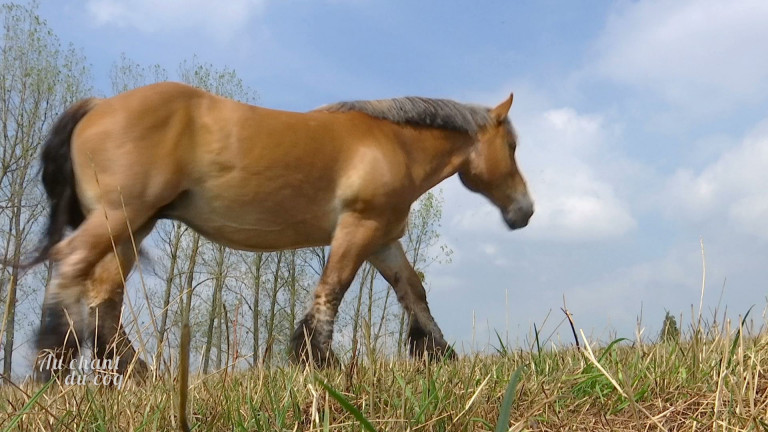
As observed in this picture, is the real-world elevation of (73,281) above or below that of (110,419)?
above

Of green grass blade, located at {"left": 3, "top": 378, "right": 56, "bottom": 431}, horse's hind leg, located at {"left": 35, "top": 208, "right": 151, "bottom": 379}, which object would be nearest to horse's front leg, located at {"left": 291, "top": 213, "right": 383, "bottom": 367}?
horse's hind leg, located at {"left": 35, "top": 208, "right": 151, "bottom": 379}

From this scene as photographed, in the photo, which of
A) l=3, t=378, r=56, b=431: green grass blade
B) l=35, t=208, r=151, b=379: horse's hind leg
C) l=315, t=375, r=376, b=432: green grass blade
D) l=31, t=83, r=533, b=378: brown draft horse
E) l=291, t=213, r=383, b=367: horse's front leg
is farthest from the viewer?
l=291, t=213, r=383, b=367: horse's front leg

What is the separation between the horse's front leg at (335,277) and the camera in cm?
351

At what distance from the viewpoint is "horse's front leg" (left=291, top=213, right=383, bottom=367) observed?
351cm

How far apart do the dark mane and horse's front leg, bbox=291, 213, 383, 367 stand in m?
0.83

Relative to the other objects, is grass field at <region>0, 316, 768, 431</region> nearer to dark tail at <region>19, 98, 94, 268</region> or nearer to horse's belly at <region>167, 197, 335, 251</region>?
horse's belly at <region>167, 197, 335, 251</region>

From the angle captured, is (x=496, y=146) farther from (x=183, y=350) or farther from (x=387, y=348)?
(x=183, y=350)

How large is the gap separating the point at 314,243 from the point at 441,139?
1128 millimetres

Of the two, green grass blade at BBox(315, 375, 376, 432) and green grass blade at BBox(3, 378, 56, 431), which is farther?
green grass blade at BBox(3, 378, 56, 431)

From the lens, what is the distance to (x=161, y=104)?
345 cm

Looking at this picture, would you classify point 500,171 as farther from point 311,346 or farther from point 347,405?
point 347,405

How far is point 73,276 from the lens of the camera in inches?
122

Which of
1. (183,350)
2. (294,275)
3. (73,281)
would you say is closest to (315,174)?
(73,281)

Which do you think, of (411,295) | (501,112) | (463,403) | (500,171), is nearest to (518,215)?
(500,171)
